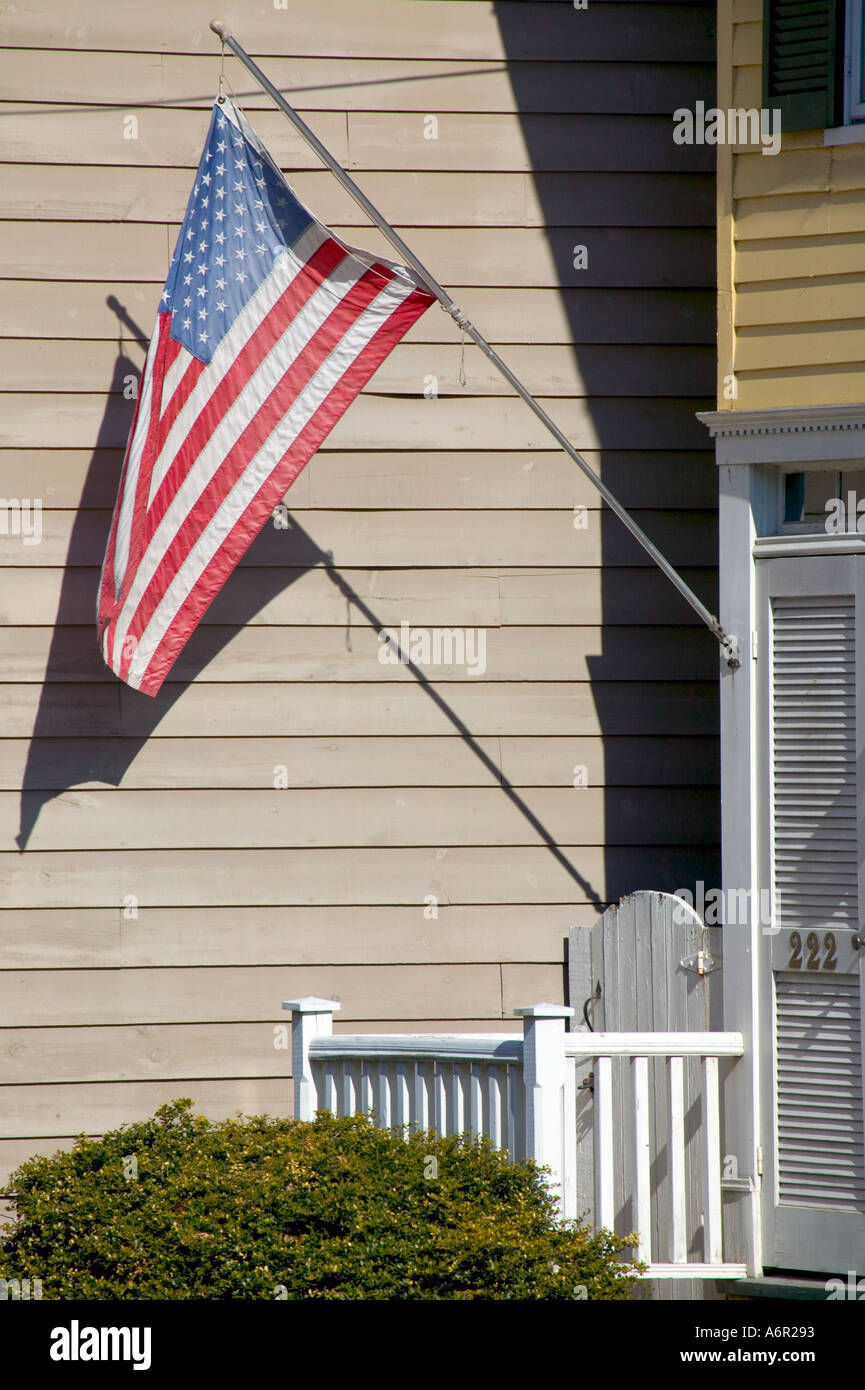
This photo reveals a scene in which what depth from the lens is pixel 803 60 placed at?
5699 mm

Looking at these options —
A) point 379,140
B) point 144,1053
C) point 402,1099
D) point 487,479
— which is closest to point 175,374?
point 487,479

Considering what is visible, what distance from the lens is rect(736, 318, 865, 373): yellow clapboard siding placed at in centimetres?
558

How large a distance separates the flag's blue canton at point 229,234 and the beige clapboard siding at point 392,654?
1.31m

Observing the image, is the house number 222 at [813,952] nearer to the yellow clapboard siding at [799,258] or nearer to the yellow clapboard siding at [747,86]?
the yellow clapboard siding at [799,258]

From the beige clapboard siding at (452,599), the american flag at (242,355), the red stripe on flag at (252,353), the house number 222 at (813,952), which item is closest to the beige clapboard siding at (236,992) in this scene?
the house number 222 at (813,952)

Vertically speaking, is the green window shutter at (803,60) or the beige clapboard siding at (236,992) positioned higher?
the green window shutter at (803,60)

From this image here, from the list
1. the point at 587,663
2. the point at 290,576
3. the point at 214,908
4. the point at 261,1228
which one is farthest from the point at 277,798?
the point at 261,1228

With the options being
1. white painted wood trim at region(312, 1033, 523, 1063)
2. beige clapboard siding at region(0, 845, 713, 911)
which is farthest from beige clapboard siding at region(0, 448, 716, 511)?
white painted wood trim at region(312, 1033, 523, 1063)

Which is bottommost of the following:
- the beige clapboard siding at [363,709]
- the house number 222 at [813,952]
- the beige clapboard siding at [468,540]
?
the house number 222 at [813,952]

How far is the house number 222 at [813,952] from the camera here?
218 inches

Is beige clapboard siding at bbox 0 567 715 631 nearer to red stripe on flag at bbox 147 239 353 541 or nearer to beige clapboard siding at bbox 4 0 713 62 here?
red stripe on flag at bbox 147 239 353 541

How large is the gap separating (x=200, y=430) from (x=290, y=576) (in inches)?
36.1

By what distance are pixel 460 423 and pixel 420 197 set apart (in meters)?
1.00

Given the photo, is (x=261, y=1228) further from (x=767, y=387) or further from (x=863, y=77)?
(x=863, y=77)
